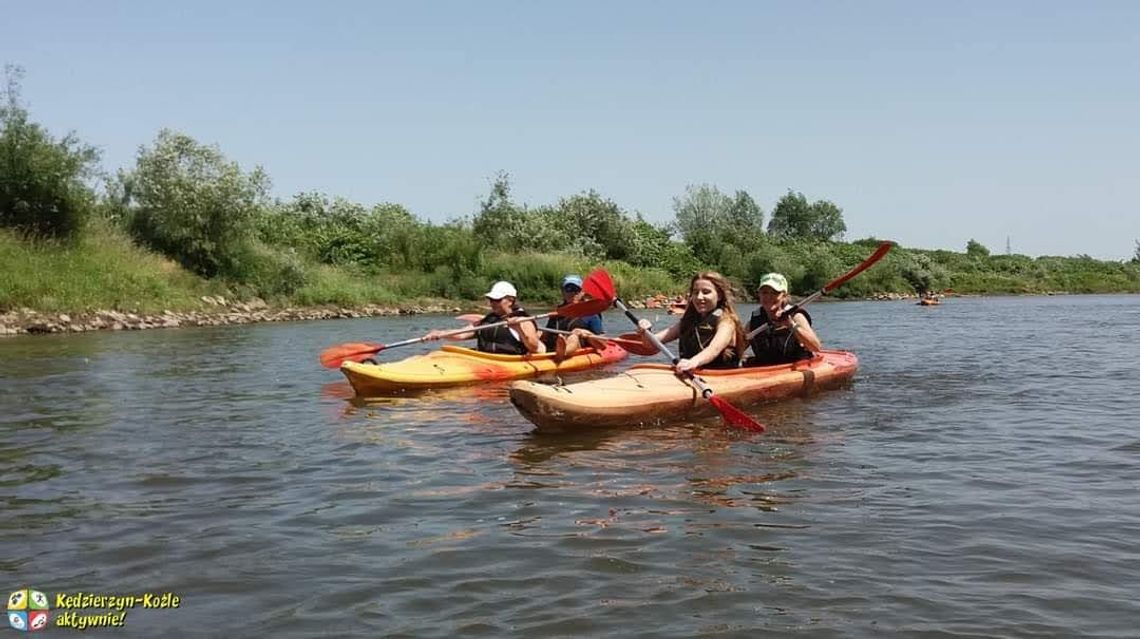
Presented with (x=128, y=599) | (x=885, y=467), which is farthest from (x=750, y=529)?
(x=128, y=599)

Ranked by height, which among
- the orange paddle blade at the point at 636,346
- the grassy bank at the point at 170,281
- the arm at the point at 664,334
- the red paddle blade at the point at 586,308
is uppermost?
the grassy bank at the point at 170,281

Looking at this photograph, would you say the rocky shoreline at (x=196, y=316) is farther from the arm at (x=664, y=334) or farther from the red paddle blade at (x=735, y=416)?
the red paddle blade at (x=735, y=416)

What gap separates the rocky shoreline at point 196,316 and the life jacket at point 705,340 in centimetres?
1613

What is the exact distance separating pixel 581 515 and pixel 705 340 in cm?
388

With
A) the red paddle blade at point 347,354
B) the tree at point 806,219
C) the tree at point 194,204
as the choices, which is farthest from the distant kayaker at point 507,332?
the tree at point 806,219

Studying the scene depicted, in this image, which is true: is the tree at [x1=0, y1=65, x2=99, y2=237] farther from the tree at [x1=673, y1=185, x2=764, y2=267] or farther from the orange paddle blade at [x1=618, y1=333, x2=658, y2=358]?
the tree at [x1=673, y1=185, x2=764, y2=267]

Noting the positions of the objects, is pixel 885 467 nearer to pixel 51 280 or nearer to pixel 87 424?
pixel 87 424

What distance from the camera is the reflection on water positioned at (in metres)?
3.50

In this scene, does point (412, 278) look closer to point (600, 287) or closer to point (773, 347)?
point (773, 347)

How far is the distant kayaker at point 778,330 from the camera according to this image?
356 inches

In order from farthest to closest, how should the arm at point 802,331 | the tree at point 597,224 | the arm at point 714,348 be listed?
the tree at point 597,224 → the arm at point 802,331 → the arm at point 714,348

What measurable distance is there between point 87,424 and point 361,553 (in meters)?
4.67

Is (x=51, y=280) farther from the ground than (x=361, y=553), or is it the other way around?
(x=51, y=280)

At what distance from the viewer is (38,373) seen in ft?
38.0
